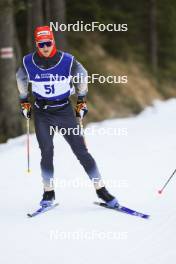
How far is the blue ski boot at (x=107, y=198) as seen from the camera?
6840 mm

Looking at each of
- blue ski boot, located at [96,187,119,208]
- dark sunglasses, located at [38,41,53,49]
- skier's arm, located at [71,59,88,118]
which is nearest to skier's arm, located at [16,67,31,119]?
dark sunglasses, located at [38,41,53,49]

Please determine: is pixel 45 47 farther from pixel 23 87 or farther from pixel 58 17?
pixel 58 17

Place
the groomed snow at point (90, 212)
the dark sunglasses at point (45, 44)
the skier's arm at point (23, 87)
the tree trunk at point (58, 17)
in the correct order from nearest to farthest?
the groomed snow at point (90, 212), the dark sunglasses at point (45, 44), the skier's arm at point (23, 87), the tree trunk at point (58, 17)

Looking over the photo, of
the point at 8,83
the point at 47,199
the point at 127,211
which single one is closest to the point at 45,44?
the point at 47,199

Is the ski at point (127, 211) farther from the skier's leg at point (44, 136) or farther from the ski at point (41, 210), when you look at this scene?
the skier's leg at point (44, 136)

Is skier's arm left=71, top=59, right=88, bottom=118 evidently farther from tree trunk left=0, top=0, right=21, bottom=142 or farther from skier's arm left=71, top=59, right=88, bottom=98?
tree trunk left=0, top=0, right=21, bottom=142

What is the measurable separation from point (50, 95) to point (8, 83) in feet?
23.2

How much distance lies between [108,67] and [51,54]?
19.4 metres

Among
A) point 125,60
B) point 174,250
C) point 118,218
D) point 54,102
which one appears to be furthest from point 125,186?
point 125,60

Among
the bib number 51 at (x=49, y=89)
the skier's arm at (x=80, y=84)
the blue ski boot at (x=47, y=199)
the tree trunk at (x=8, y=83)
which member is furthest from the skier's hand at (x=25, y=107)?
the tree trunk at (x=8, y=83)

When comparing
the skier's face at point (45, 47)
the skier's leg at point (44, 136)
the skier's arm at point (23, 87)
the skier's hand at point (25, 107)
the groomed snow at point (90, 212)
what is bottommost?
the groomed snow at point (90, 212)

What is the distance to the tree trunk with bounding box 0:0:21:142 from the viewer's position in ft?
42.7

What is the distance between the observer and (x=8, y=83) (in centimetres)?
1341

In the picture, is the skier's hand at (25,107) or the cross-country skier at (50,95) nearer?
the cross-country skier at (50,95)
